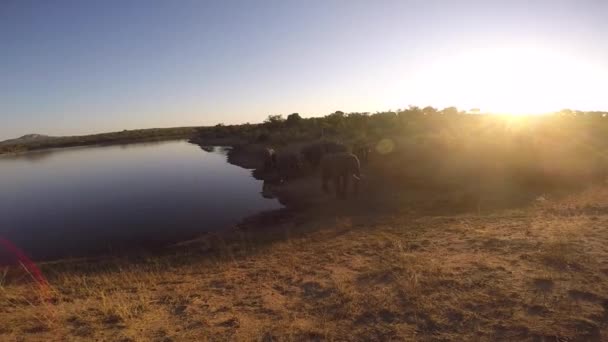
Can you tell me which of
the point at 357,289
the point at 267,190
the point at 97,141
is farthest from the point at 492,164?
the point at 97,141

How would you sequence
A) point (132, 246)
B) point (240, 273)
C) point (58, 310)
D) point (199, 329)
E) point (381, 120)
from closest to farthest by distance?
point (199, 329) → point (58, 310) → point (240, 273) → point (132, 246) → point (381, 120)

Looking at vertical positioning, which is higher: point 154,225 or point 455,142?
point 455,142

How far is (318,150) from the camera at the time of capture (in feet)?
70.6

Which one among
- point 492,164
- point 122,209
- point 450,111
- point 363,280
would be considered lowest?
point 122,209

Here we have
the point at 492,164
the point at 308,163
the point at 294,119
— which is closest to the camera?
the point at 492,164

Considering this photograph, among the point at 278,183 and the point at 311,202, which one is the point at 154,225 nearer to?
the point at 311,202

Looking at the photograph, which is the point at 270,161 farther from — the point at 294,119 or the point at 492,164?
the point at 294,119

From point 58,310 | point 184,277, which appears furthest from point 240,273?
point 58,310

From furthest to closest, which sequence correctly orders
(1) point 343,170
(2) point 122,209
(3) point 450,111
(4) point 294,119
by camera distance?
(4) point 294,119 → (3) point 450,111 → (2) point 122,209 → (1) point 343,170

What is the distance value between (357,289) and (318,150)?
Result: 15877 mm

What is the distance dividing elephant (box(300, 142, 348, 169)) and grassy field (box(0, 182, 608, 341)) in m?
10.6

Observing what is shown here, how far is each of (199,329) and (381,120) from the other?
138 ft

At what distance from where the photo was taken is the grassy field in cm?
475

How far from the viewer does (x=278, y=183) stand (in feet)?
67.5
